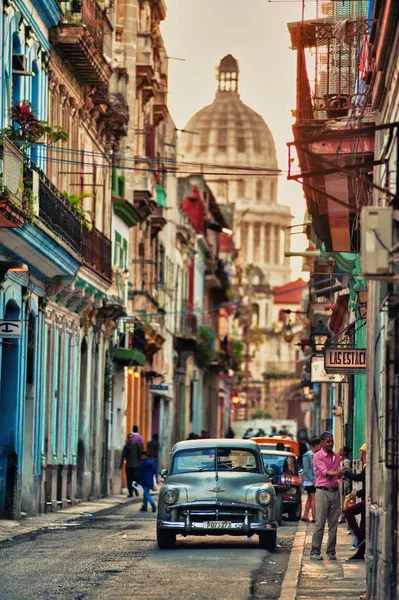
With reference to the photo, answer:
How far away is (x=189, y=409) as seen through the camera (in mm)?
72750

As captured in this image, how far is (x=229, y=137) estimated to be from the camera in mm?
185125

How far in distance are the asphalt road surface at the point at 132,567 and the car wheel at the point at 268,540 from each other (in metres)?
0.12

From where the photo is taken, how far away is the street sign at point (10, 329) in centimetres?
2478

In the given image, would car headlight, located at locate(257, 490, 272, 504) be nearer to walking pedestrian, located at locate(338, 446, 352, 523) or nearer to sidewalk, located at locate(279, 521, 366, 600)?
sidewalk, located at locate(279, 521, 366, 600)

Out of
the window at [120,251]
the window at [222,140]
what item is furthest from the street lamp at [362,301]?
the window at [222,140]

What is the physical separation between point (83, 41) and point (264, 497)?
43.4ft

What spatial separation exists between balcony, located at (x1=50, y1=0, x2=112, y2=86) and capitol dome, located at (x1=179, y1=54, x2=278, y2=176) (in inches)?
5772

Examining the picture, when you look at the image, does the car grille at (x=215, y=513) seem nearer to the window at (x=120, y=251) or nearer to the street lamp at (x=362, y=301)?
the street lamp at (x=362, y=301)

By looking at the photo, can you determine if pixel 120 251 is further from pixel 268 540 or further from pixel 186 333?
pixel 268 540

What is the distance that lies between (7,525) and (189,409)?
47.1 metres

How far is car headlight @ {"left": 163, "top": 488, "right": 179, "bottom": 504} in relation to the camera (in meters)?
21.5

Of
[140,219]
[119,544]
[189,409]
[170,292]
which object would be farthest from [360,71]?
[189,409]

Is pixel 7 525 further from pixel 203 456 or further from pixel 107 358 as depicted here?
pixel 107 358

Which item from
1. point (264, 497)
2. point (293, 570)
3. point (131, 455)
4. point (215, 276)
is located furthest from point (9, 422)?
point (215, 276)
